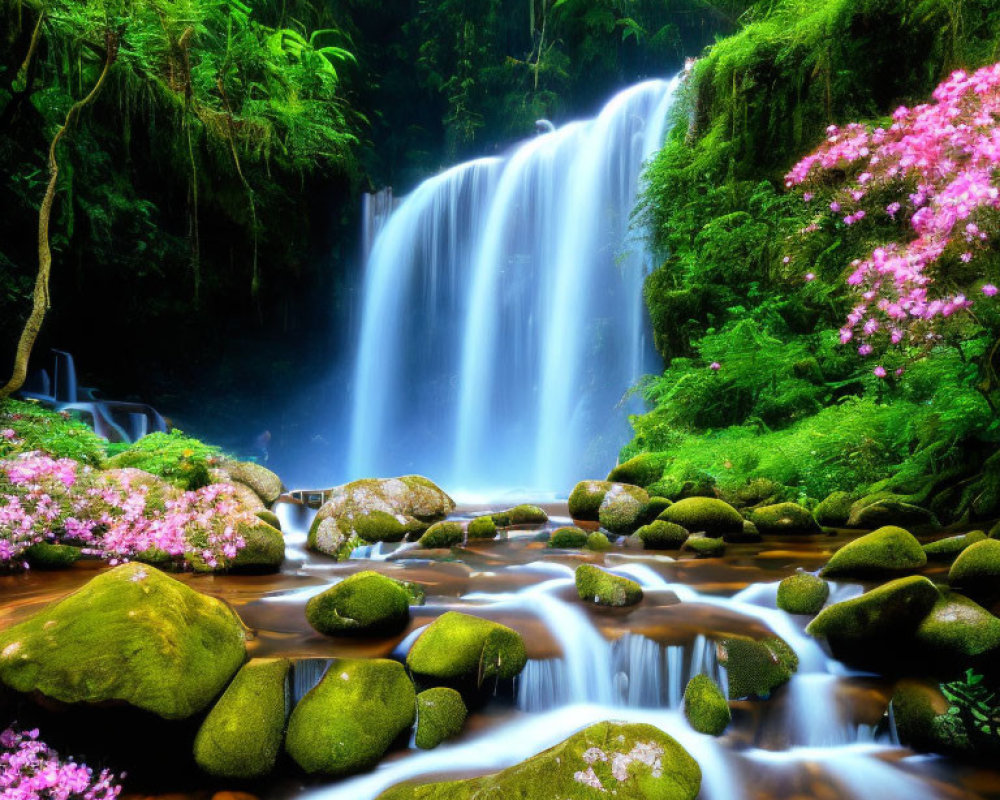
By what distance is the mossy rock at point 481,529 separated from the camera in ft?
22.6

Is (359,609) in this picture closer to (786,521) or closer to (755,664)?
(755,664)

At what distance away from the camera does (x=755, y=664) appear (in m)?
3.54

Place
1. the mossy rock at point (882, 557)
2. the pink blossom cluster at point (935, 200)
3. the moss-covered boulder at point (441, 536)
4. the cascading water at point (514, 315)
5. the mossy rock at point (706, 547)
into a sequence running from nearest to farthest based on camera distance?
the pink blossom cluster at point (935, 200) → the mossy rock at point (882, 557) → the mossy rock at point (706, 547) → the moss-covered boulder at point (441, 536) → the cascading water at point (514, 315)

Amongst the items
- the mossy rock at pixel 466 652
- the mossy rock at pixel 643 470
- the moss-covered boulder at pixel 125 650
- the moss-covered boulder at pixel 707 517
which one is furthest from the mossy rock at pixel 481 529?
the moss-covered boulder at pixel 125 650

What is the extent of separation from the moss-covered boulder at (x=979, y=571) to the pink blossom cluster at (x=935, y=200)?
4.97 ft

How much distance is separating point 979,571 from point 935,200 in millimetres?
2404

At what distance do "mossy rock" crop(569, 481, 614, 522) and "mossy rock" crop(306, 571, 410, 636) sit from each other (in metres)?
4.07

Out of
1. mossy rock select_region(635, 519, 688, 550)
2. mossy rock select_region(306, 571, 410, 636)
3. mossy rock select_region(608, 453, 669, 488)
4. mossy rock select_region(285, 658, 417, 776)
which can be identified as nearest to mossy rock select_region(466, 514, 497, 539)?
mossy rock select_region(635, 519, 688, 550)

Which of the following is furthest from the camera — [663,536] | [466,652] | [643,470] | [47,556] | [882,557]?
[643,470]

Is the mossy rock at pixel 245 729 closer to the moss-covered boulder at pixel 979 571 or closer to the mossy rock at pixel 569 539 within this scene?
the mossy rock at pixel 569 539

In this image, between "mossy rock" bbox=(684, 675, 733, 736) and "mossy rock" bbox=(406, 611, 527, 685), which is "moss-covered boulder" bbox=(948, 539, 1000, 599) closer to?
"mossy rock" bbox=(684, 675, 733, 736)

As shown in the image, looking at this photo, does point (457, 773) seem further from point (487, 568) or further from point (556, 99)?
point (556, 99)

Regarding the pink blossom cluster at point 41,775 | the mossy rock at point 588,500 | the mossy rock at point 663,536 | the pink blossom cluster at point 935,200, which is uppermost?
the pink blossom cluster at point 935,200

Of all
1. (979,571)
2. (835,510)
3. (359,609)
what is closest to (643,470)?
(835,510)
